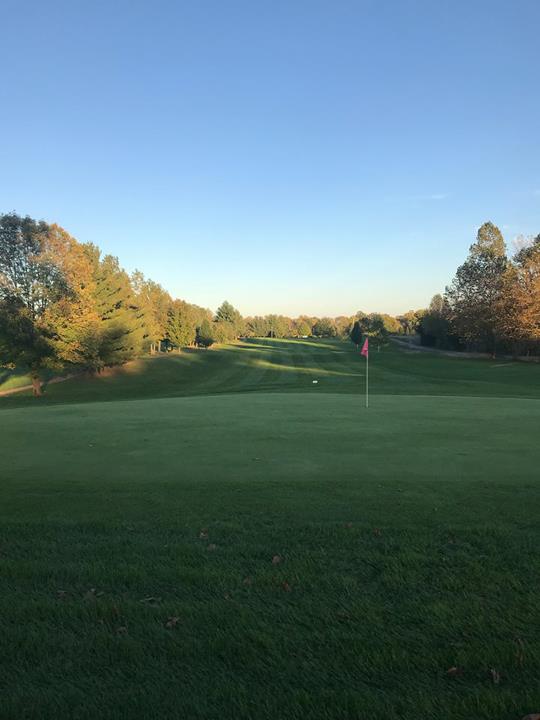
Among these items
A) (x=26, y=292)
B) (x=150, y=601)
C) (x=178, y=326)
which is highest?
(x=26, y=292)

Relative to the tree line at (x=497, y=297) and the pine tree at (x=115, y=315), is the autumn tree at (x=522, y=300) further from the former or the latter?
the pine tree at (x=115, y=315)

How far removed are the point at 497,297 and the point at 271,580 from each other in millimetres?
50553

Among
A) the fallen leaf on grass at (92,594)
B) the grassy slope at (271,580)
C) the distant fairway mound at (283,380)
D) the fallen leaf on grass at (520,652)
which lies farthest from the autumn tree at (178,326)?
the fallen leaf on grass at (520,652)

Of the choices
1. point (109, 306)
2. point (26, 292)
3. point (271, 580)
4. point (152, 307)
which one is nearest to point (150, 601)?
point (271, 580)

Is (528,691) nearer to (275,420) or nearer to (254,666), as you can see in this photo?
(254,666)

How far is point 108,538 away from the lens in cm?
482

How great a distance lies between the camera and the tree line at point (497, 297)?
45312 mm

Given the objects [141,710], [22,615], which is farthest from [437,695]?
[22,615]

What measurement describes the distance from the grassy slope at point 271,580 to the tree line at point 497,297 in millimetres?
41153

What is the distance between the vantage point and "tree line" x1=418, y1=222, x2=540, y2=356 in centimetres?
4531

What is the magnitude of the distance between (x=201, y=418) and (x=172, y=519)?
292 inches

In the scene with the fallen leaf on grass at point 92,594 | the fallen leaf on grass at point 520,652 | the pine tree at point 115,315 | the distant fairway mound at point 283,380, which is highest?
the pine tree at point 115,315

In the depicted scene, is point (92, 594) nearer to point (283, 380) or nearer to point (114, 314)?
point (283, 380)

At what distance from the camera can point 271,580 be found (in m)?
3.84
